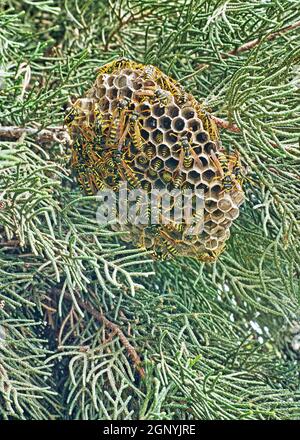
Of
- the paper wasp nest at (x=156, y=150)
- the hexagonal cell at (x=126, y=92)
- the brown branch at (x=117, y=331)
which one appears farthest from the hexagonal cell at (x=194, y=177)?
the brown branch at (x=117, y=331)

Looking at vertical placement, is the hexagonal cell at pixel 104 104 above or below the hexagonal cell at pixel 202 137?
above

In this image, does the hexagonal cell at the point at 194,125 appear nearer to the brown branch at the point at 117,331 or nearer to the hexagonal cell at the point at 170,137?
the hexagonal cell at the point at 170,137

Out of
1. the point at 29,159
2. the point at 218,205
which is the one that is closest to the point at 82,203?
the point at 29,159

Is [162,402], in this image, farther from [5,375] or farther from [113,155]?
[113,155]

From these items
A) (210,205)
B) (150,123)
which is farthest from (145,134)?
(210,205)

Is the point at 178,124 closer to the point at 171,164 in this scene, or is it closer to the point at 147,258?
the point at 171,164

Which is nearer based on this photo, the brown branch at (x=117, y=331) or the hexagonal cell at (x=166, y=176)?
the hexagonal cell at (x=166, y=176)

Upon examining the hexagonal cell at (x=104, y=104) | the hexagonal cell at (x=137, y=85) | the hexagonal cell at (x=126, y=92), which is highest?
the hexagonal cell at (x=137, y=85)
